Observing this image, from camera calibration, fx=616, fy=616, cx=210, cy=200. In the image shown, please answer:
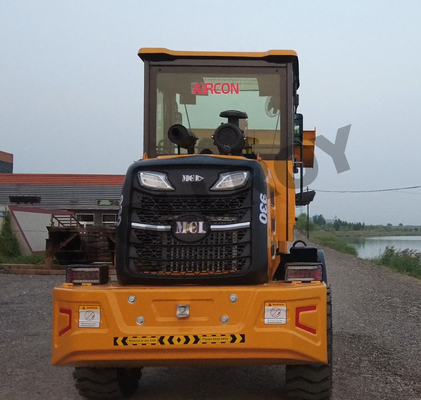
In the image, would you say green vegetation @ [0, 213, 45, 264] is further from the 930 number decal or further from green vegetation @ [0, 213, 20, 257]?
the 930 number decal

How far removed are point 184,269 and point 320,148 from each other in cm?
252

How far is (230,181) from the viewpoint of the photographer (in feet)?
15.5

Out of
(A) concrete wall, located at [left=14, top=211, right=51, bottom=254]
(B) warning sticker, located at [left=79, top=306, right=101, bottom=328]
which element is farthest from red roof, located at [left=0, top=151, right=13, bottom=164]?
(B) warning sticker, located at [left=79, top=306, right=101, bottom=328]

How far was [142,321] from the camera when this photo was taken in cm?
445

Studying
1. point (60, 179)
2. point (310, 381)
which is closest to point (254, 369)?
point (310, 381)

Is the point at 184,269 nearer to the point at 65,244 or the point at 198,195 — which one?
the point at 198,195

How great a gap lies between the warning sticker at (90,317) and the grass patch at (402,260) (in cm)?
1926

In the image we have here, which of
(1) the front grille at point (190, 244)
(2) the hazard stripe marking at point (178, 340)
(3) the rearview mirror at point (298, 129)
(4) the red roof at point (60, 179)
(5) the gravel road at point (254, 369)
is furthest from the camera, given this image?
(4) the red roof at point (60, 179)

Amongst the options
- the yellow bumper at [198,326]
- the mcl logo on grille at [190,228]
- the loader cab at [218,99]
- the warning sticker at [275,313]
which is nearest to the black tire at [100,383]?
the yellow bumper at [198,326]

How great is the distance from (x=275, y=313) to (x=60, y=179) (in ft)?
110

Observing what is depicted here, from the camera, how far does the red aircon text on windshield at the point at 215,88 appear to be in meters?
5.72

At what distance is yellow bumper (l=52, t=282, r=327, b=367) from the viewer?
4383mm

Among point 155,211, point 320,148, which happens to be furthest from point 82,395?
point 320,148

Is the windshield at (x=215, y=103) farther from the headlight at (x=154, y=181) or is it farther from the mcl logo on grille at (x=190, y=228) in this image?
the mcl logo on grille at (x=190, y=228)
